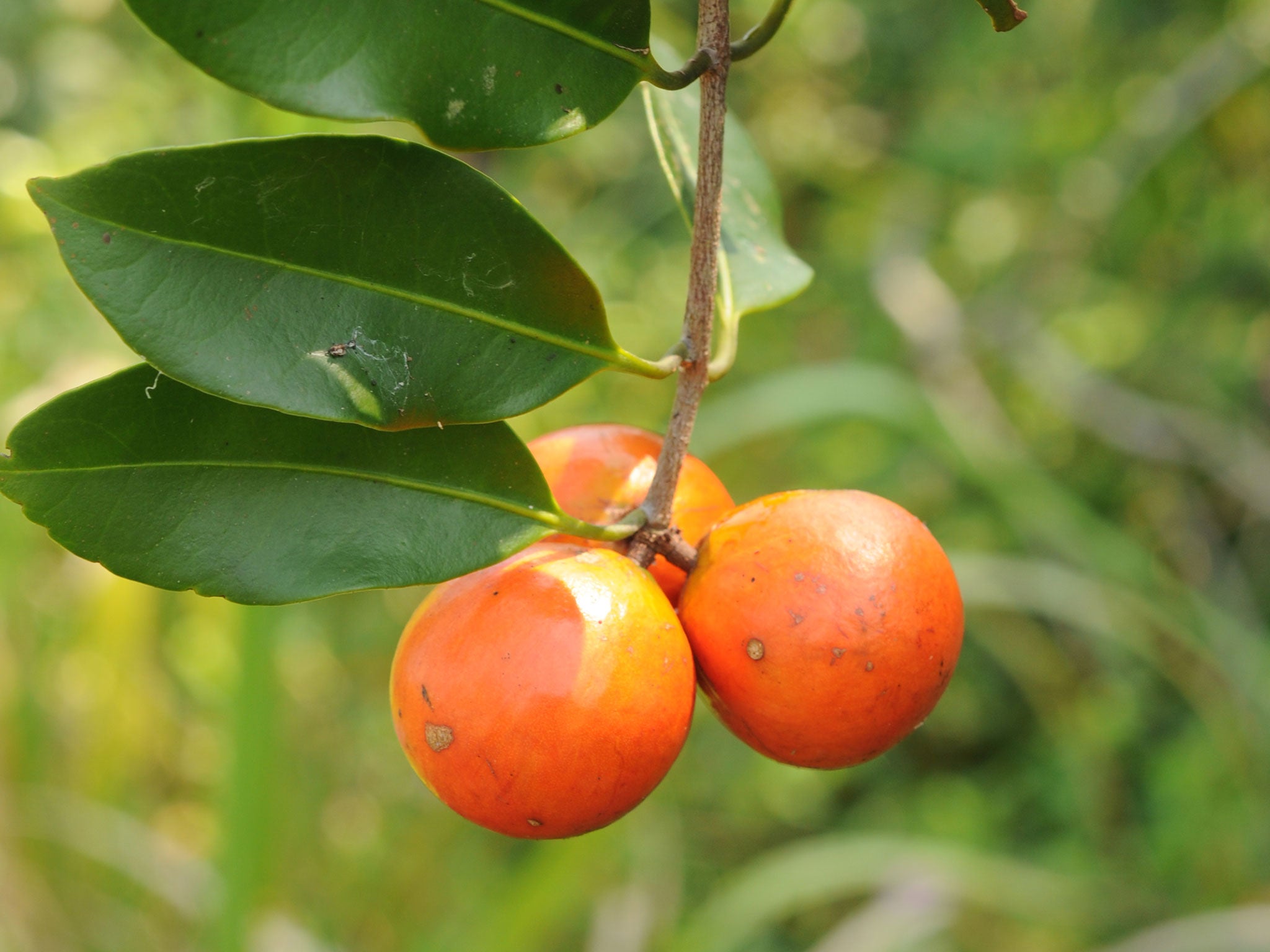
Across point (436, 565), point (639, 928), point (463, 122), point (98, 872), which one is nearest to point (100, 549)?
point (436, 565)

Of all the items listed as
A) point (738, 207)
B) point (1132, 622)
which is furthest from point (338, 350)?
point (1132, 622)

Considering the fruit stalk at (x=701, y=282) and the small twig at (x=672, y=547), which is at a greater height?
the fruit stalk at (x=701, y=282)

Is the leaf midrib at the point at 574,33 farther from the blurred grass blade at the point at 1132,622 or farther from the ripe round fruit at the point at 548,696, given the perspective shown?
the blurred grass blade at the point at 1132,622

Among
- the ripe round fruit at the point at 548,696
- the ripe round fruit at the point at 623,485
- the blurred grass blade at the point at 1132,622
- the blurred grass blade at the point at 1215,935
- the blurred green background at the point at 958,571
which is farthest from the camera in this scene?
the blurred grass blade at the point at 1132,622

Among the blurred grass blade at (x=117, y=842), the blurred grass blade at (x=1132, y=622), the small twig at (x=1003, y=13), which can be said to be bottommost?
the blurred grass blade at (x=117, y=842)

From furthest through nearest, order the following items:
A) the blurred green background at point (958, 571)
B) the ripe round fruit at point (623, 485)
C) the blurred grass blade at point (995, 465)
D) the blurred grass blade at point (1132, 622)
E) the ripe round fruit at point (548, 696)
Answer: the blurred grass blade at point (1132, 622) < the blurred green background at point (958, 571) < the blurred grass blade at point (995, 465) < the ripe round fruit at point (623, 485) < the ripe round fruit at point (548, 696)

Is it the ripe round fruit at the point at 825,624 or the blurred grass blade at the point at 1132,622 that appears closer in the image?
the ripe round fruit at the point at 825,624

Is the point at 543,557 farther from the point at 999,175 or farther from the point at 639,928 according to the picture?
the point at 999,175

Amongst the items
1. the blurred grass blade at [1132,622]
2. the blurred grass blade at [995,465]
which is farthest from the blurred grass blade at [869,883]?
the blurred grass blade at [995,465]
